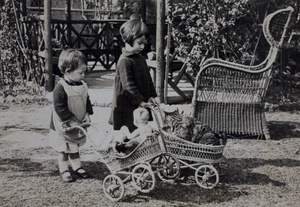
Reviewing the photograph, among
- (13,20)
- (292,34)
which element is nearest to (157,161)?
(292,34)

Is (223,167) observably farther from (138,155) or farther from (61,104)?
(61,104)

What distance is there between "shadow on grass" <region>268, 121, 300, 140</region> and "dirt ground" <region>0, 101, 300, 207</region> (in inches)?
0.6

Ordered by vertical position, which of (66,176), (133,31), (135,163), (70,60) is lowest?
(66,176)

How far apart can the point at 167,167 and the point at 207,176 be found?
0.40 m

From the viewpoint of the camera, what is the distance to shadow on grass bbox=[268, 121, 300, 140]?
6.19 metres

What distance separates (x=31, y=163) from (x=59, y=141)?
778mm

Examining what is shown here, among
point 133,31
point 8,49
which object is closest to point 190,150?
point 133,31

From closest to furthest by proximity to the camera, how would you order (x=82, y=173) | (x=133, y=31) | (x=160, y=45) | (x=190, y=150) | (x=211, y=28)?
(x=190, y=150)
(x=133, y=31)
(x=82, y=173)
(x=160, y=45)
(x=211, y=28)

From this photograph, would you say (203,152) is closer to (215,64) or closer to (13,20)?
(215,64)

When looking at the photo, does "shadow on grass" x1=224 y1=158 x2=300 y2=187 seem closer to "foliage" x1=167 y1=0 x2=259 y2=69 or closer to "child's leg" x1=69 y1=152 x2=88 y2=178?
"child's leg" x1=69 y1=152 x2=88 y2=178

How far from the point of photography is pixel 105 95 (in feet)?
28.0

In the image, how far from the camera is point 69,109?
427 cm

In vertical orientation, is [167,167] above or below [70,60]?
below

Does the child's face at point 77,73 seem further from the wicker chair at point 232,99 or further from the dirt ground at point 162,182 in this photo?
the wicker chair at point 232,99
